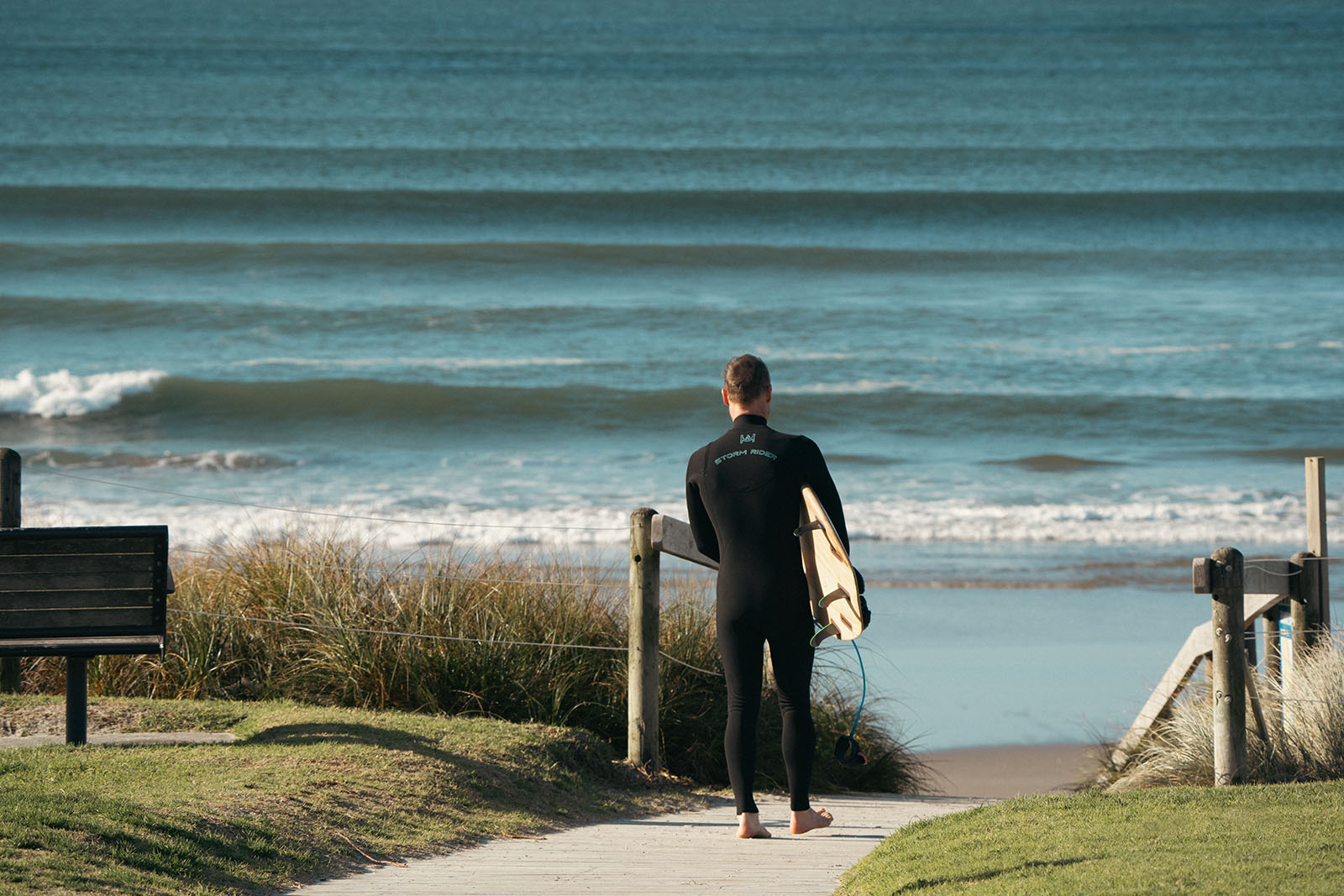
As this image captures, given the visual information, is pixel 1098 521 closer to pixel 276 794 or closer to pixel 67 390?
pixel 276 794

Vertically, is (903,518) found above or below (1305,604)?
above

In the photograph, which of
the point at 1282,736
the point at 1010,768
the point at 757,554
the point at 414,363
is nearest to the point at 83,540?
the point at 757,554

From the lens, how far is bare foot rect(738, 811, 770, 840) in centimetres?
573

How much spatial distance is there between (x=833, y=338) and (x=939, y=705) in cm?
1667

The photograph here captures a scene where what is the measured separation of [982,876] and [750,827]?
5.16 feet

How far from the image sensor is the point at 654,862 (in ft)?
17.3

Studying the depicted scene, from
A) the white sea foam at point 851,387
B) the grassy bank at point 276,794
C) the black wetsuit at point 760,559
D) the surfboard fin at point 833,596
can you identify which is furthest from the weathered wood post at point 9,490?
the white sea foam at point 851,387

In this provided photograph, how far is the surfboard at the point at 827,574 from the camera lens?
5031 millimetres

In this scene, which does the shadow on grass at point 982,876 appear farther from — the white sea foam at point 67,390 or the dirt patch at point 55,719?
the white sea foam at point 67,390

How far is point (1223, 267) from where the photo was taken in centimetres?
3089

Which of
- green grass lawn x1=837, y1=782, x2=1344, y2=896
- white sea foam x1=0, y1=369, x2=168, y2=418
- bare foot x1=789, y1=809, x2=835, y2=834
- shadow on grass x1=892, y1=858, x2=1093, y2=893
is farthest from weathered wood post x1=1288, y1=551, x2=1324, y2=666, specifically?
white sea foam x1=0, y1=369, x2=168, y2=418

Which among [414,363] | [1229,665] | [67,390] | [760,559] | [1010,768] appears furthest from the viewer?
[414,363]

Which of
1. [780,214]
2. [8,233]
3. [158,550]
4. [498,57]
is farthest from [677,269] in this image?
[498,57]

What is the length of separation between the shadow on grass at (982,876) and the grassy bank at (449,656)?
3463 millimetres
